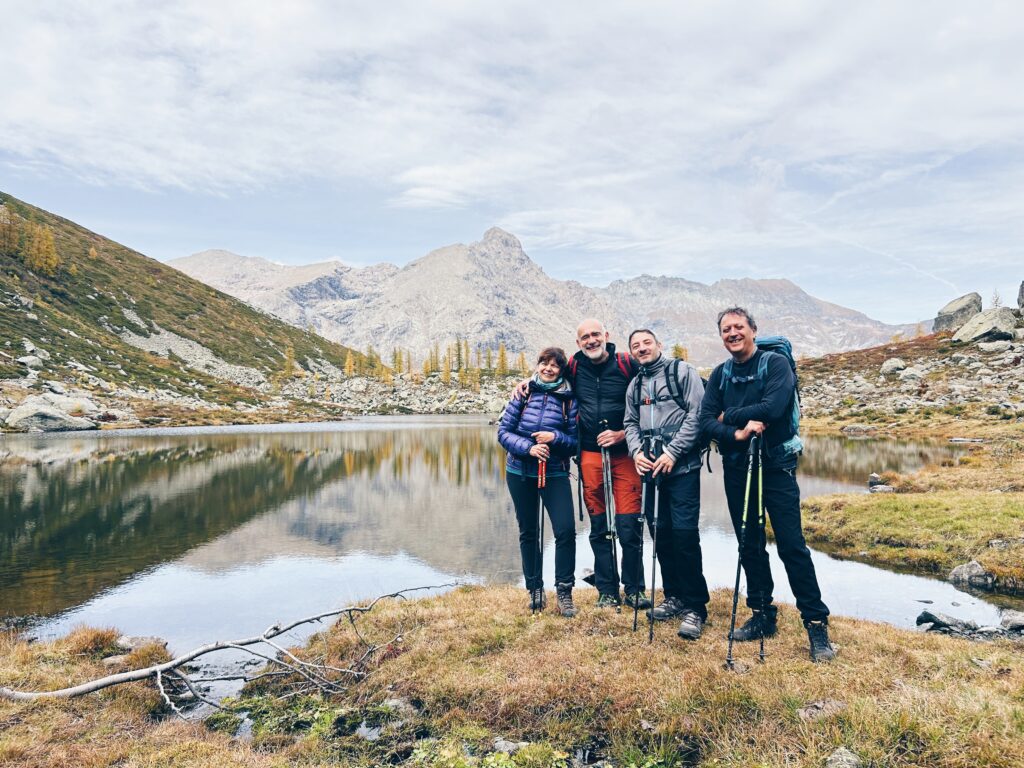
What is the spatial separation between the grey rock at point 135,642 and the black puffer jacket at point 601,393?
29.0ft

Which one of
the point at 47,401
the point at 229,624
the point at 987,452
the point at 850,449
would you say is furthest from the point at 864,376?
the point at 47,401

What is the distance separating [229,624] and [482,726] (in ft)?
27.8

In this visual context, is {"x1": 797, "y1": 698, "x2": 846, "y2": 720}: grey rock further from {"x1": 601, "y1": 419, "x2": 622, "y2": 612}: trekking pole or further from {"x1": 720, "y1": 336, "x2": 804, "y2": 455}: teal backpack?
{"x1": 601, "y1": 419, "x2": 622, "y2": 612}: trekking pole

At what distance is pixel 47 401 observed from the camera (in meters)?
73.5

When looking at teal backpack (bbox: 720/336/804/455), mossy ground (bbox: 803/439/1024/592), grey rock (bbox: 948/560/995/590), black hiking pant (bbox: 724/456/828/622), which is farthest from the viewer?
mossy ground (bbox: 803/439/1024/592)

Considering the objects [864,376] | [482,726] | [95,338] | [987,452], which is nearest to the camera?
[482,726]

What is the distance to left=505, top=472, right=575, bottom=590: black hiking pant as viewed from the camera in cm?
1006

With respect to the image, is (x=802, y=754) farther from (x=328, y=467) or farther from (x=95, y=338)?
(x=95, y=338)

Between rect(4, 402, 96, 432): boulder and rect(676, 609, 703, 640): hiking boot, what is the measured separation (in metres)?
84.0

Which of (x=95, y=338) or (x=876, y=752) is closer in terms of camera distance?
(x=876, y=752)

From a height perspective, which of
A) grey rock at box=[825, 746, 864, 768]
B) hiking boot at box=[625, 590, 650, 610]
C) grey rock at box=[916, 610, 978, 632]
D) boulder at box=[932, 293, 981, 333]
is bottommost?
grey rock at box=[916, 610, 978, 632]

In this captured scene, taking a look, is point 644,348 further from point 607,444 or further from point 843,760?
point 843,760

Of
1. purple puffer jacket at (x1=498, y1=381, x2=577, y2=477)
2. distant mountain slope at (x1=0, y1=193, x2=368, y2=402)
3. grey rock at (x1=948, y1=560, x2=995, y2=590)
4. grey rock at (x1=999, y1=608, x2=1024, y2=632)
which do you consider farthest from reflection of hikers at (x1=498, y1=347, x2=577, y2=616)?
distant mountain slope at (x1=0, y1=193, x2=368, y2=402)

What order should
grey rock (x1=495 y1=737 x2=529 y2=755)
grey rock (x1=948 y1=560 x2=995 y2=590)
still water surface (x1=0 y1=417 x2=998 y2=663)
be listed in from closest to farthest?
1. grey rock (x1=495 y1=737 x2=529 y2=755)
2. still water surface (x1=0 y1=417 x2=998 y2=663)
3. grey rock (x1=948 y1=560 x2=995 y2=590)
